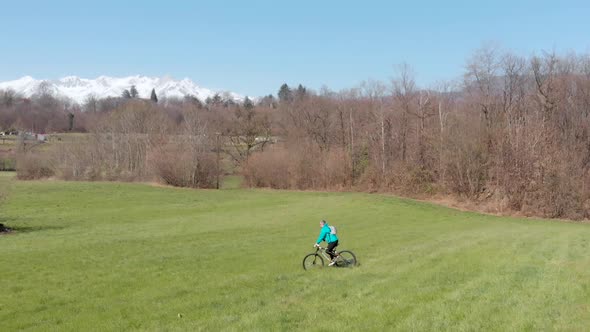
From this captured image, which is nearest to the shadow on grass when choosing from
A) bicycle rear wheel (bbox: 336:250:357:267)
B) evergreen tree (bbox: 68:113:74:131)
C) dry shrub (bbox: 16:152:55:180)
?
bicycle rear wheel (bbox: 336:250:357:267)

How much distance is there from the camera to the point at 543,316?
9570 mm

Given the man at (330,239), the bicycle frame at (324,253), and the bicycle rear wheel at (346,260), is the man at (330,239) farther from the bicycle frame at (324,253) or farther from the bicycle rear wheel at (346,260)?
the bicycle rear wheel at (346,260)

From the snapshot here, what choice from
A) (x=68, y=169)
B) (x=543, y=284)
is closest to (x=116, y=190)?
(x=68, y=169)

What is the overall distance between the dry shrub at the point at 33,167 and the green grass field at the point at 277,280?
48.2 m

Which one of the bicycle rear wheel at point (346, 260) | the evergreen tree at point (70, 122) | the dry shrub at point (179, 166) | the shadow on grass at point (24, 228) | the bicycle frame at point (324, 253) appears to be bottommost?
the shadow on grass at point (24, 228)

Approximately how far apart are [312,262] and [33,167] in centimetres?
6883

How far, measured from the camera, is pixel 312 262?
55.2ft

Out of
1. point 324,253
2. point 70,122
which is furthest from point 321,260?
point 70,122

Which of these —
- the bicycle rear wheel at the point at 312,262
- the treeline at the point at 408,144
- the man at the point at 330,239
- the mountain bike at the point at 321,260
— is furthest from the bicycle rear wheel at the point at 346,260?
the treeline at the point at 408,144

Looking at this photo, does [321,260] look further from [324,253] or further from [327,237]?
[327,237]

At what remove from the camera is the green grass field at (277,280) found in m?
10.1

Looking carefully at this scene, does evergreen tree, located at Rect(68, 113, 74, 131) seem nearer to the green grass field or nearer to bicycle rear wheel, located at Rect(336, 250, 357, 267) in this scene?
the green grass field

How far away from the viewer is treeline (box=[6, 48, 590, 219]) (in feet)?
162

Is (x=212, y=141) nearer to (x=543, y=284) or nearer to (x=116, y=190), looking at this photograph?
(x=116, y=190)
